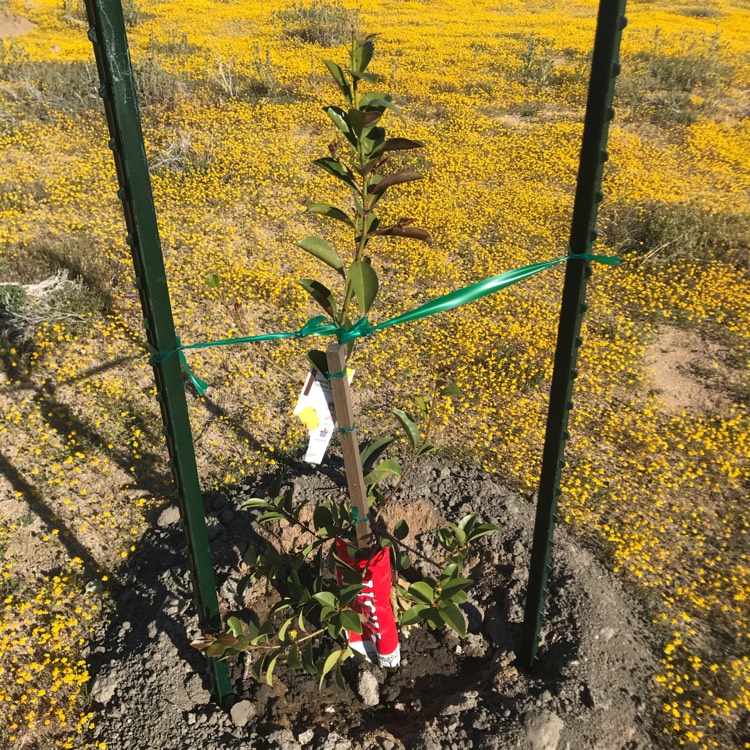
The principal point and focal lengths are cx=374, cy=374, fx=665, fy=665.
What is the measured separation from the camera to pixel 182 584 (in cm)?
268

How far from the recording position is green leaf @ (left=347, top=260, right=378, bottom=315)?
1.62m

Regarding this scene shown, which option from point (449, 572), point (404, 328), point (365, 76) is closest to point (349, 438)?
point (449, 572)

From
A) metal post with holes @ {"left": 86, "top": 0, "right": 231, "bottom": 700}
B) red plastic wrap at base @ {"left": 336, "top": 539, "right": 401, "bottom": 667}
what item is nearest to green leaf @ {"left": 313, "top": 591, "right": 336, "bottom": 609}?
red plastic wrap at base @ {"left": 336, "top": 539, "right": 401, "bottom": 667}

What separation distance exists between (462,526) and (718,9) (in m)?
16.7

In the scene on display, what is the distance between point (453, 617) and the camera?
2.00 meters

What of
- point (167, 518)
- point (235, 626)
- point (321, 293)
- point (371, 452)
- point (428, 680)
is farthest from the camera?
point (167, 518)

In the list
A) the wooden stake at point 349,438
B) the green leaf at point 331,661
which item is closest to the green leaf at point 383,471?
the wooden stake at point 349,438

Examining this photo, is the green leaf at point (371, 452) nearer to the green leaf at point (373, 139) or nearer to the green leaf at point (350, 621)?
the green leaf at point (350, 621)

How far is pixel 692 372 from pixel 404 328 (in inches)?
77.9

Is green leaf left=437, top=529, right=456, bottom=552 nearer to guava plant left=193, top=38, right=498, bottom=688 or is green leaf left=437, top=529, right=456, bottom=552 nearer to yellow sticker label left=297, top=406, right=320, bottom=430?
guava plant left=193, top=38, right=498, bottom=688

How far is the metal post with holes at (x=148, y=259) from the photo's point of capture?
1351 millimetres

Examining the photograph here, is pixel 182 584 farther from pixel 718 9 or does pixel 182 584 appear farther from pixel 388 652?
pixel 718 9

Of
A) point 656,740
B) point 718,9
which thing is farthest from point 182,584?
point 718,9

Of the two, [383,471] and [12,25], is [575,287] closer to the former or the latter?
[383,471]
